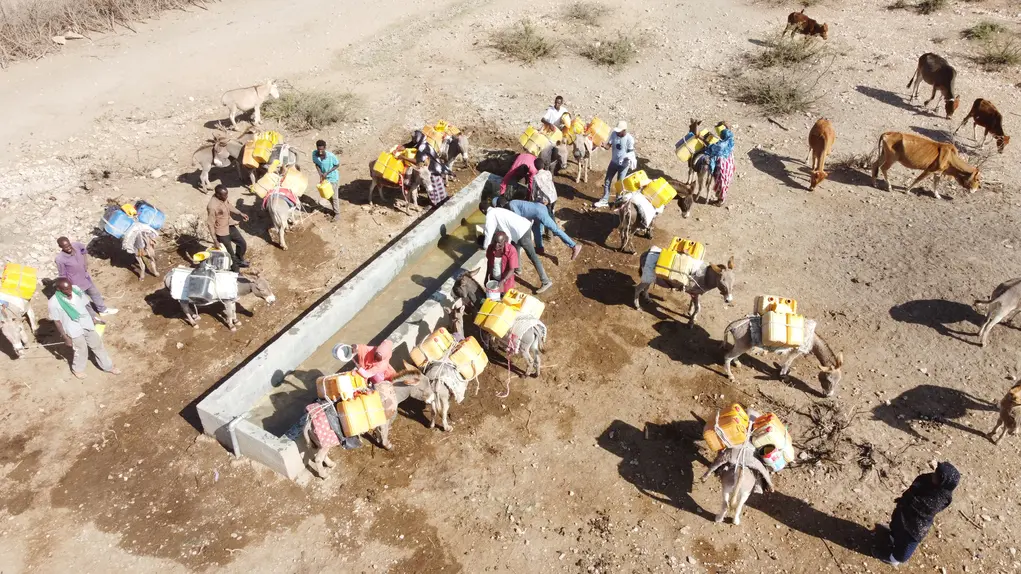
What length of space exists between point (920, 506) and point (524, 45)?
14.4 meters

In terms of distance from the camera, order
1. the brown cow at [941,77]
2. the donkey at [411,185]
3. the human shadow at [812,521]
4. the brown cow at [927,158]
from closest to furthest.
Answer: the human shadow at [812,521] → the donkey at [411,185] → the brown cow at [927,158] → the brown cow at [941,77]

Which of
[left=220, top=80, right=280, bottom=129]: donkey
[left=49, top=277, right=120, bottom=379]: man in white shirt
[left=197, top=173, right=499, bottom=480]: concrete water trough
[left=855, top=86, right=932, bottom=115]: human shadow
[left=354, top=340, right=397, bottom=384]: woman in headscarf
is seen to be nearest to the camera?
[left=354, top=340, right=397, bottom=384]: woman in headscarf

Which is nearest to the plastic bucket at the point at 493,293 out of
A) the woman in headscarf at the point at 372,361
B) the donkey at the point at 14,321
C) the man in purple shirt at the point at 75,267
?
the woman in headscarf at the point at 372,361

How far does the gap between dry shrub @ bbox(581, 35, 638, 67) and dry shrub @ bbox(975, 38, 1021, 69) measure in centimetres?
892

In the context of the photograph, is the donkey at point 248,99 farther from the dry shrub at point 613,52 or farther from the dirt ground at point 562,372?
the dry shrub at point 613,52

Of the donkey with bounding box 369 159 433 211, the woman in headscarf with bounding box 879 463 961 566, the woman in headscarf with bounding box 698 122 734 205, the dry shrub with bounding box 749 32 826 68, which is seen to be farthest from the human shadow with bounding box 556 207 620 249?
the dry shrub with bounding box 749 32 826 68

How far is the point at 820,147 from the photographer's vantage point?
488 inches

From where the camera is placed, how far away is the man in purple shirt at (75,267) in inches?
346

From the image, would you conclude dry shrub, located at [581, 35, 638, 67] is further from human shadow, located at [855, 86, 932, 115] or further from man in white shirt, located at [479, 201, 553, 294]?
man in white shirt, located at [479, 201, 553, 294]

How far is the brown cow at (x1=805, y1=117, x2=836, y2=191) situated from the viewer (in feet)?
40.3

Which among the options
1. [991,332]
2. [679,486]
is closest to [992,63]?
[991,332]

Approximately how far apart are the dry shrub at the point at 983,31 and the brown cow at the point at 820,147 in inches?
350

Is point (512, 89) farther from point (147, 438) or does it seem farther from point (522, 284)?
point (147, 438)

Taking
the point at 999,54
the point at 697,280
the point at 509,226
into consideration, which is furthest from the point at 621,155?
the point at 999,54
